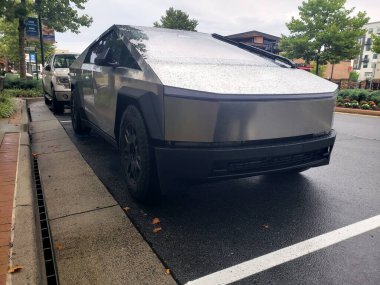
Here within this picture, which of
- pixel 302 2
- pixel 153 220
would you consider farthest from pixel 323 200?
pixel 302 2

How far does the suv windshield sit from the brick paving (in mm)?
4439

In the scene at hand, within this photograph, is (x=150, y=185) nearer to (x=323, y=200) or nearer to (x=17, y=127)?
(x=323, y=200)

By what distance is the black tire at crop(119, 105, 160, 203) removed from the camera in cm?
256

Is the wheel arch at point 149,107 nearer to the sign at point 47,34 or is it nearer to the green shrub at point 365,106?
the green shrub at point 365,106

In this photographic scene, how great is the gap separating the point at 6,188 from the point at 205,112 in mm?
1967

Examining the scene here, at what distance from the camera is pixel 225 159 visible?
2287 mm

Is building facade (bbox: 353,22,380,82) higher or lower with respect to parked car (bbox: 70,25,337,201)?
higher

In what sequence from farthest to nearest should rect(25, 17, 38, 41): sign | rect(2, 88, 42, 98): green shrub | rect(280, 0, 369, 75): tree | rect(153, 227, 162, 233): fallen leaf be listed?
rect(280, 0, 369, 75): tree < rect(25, 17, 38, 41): sign < rect(2, 88, 42, 98): green shrub < rect(153, 227, 162, 233): fallen leaf

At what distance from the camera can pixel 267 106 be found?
8.01ft

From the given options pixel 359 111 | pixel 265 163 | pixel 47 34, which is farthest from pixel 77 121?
pixel 47 34

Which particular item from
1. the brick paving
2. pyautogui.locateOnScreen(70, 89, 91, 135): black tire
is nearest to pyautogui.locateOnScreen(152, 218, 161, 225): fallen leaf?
the brick paving

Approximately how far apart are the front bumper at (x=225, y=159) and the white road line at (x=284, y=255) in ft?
1.95

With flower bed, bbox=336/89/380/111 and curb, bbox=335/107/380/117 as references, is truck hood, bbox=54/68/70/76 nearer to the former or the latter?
curb, bbox=335/107/380/117

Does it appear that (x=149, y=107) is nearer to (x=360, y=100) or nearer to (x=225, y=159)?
(x=225, y=159)
